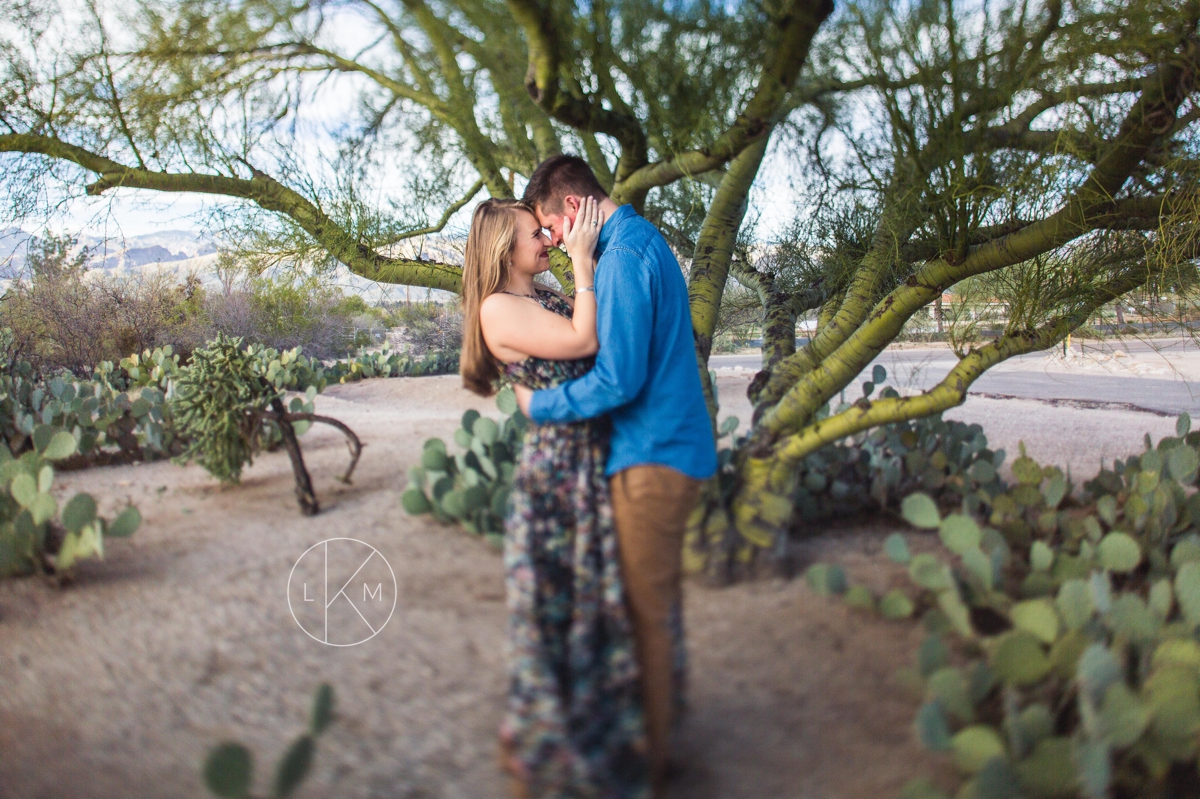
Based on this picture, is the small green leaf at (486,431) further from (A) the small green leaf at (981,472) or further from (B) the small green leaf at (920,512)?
(A) the small green leaf at (981,472)

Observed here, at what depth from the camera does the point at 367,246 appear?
1.84 meters

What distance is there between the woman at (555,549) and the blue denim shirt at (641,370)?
30mm

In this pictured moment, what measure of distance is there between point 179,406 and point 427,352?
2.57 ft

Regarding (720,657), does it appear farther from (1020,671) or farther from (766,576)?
(1020,671)

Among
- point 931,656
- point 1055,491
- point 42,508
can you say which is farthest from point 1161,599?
point 42,508

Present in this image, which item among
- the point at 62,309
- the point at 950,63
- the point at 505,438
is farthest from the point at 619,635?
the point at 62,309

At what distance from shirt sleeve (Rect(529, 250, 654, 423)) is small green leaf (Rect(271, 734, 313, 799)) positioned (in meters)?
0.49

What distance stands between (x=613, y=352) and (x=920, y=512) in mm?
610

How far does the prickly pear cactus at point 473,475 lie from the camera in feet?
3.33

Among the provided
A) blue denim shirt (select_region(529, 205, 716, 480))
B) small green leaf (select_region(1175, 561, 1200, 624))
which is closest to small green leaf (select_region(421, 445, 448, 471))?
blue denim shirt (select_region(529, 205, 716, 480))

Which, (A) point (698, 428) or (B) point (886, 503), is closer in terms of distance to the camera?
(A) point (698, 428)

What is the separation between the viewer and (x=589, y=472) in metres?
0.95

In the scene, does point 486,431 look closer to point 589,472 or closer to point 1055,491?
point 589,472

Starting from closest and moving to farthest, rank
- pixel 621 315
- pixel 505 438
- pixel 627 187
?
pixel 621 315 < pixel 505 438 < pixel 627 187
